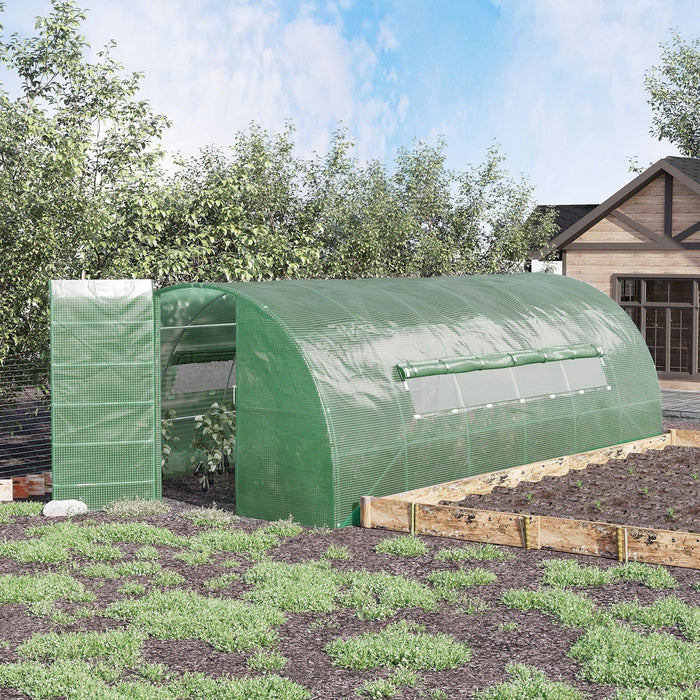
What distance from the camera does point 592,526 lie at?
1026 centimetres

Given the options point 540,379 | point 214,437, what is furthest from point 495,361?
point 214,437

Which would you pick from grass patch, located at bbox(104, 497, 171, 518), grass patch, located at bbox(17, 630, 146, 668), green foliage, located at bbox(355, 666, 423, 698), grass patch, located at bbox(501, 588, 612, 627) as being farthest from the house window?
grass patch, located at bbox(17, 630, 146, 668)

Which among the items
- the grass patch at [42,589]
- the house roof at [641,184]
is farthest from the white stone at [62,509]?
the house roof at [641,184]

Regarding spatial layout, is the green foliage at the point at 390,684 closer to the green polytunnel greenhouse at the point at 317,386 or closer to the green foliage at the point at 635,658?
the green foliage at the point at 635,658

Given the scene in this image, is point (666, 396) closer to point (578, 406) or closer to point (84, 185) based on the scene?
point (578, 406)

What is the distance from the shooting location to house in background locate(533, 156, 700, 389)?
1005 inches

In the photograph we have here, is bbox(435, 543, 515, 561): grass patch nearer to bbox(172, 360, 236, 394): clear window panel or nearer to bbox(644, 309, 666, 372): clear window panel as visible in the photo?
bbox(172, 360, 236, 394): clear window panel

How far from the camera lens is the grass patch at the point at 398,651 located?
7.40 meters

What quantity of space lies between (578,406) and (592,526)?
5120 mm

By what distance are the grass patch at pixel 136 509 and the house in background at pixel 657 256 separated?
1683 cm

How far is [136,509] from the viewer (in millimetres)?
12453

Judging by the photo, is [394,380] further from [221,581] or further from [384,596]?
[384,596]

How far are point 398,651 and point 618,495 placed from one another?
581 cm

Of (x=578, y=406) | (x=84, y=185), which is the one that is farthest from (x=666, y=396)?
(x=84, y=185)
